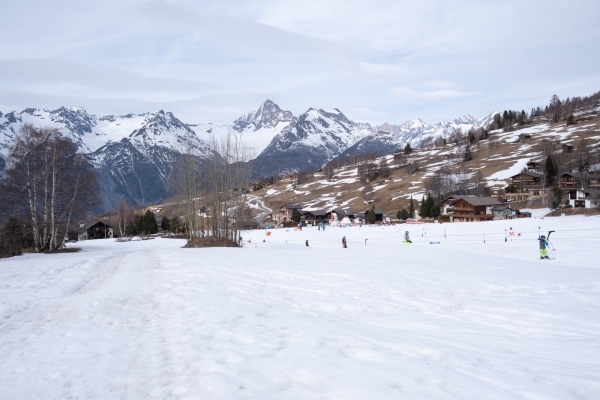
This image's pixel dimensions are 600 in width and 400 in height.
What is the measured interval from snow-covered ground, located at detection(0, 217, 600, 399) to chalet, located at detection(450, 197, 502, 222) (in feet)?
279

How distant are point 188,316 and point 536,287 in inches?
386

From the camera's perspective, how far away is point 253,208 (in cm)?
16225

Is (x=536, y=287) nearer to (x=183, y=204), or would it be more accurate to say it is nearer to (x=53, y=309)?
(x=53, y=309)

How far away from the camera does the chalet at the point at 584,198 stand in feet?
265

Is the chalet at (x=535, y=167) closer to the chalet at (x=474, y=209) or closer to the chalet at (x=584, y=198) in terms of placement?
the chalet at (x=584, y=198)

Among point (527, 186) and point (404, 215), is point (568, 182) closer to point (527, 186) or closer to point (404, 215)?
point (527, 186)

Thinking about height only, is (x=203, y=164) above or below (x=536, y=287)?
above

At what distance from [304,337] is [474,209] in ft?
315

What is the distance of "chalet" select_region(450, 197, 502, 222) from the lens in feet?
304

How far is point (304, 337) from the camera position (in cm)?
705

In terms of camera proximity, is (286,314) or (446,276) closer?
(286,314)

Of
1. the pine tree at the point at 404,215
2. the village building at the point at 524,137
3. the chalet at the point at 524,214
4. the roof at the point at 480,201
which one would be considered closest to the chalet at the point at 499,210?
the roof at the point at 480,201

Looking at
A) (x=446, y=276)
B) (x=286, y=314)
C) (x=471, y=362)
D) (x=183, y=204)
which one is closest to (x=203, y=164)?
(x=183, y=204)

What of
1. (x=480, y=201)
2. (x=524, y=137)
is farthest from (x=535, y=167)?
(x=524, y=137)
